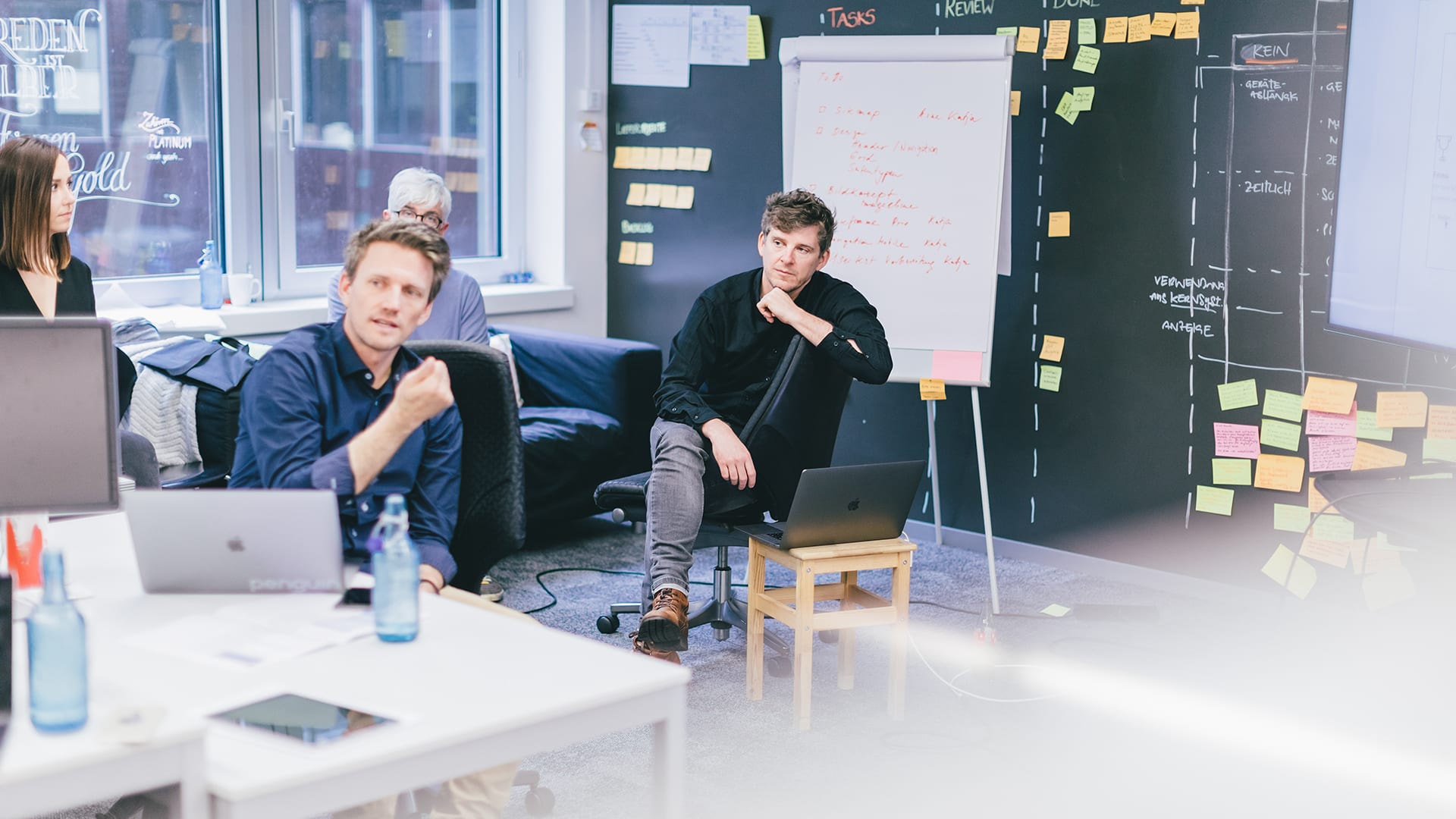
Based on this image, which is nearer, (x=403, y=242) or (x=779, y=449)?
(x=403, y=242)

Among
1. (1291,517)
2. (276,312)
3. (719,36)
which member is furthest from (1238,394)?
(276,312)

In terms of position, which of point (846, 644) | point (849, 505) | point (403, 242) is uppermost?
point (403, 242)

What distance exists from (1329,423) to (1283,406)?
140mm

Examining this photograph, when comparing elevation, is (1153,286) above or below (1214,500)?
above

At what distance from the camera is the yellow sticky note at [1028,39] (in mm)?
4383

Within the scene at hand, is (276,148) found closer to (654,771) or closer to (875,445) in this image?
(875,445)

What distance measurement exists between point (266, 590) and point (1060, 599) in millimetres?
2878

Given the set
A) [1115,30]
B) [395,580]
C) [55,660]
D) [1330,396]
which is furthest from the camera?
[1115,30]

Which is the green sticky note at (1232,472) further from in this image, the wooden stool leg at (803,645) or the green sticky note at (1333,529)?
the wooden stool leg at (803,645)

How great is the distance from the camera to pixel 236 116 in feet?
14.9

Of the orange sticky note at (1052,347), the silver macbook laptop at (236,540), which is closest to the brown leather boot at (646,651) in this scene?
the silver macbook laptop at (236,540)

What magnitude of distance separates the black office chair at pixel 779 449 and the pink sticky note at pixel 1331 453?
→ 1515 mm

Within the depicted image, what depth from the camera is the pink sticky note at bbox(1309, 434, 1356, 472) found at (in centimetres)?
386

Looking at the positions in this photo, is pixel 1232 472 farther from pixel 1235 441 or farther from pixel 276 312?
pixel 276 312
